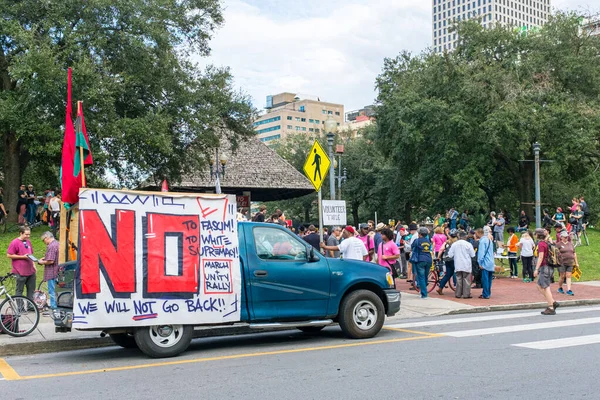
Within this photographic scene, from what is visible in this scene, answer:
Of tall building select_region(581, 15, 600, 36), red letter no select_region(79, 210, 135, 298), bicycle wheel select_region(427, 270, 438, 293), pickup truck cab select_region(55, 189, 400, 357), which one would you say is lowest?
bicycle wheel select_region(427, 270, 438, 293)

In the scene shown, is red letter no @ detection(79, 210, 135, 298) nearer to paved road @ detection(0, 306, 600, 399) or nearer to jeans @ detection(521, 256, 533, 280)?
paved road @ detection(0, 306, 600, 399)

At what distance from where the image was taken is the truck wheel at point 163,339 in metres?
9.00

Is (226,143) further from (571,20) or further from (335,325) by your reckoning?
(335,325)

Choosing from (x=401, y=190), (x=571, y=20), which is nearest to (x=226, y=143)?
(x=401, y=190)

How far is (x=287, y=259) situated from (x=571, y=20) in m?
37.1

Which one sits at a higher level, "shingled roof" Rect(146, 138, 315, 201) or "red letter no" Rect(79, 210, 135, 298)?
"shingled roof" Rect(146, 138, 315, 201)

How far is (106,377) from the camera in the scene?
777cm

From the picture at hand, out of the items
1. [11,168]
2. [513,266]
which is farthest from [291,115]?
[513,266]

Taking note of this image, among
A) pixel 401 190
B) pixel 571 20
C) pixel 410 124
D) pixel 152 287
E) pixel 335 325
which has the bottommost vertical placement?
pixel 335 325

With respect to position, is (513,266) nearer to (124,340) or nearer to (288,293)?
(288,293)

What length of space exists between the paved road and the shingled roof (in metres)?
28.9

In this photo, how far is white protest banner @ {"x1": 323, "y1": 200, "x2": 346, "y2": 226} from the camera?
1525cm

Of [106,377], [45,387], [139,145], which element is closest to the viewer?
[45,387]

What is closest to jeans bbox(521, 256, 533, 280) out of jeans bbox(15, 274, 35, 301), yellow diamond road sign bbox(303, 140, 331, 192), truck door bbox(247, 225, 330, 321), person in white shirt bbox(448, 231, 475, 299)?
person in white shirt bbox(448, 231, 475, 299)
